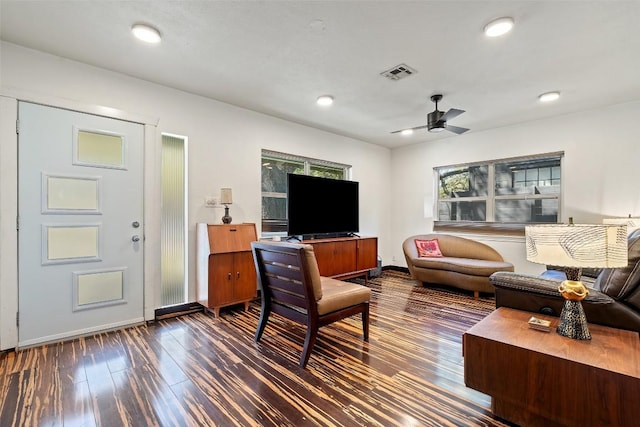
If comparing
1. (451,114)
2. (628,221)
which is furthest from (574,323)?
(628,221)

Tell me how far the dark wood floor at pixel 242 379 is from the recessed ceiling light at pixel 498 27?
8.37 ft

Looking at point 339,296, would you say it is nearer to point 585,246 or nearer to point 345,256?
point 585,246

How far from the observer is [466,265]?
4.24 metres

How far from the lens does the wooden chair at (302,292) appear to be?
222 centimetres

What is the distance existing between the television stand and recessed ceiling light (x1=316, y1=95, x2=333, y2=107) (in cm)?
190

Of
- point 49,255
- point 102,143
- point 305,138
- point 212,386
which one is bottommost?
point 212,386

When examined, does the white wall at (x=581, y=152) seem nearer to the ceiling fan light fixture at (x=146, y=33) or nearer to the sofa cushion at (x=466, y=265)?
the sofa cushion at (x=466, y=265)

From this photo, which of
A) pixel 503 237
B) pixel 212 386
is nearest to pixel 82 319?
pixel 212 386

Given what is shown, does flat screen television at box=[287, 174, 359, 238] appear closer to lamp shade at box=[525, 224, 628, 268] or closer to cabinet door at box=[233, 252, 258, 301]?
cabinet door at box=[233, 252, 258, 301]

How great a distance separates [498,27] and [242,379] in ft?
10.4

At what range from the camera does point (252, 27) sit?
2246mm

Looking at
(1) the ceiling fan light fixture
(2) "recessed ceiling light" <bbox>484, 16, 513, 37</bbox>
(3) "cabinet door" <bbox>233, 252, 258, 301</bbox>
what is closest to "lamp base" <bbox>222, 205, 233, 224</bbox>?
(3) "cabinet door" <bbox>233, 252, 258, 301</bbox>

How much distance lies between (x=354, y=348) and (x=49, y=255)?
9.25ft

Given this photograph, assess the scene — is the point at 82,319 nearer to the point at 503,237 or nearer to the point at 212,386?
the point at 212,386
